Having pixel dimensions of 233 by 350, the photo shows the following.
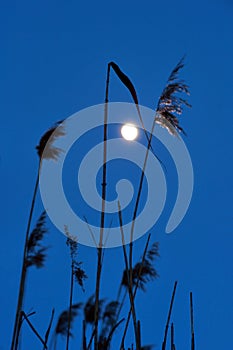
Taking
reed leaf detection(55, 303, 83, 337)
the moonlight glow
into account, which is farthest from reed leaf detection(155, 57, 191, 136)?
reed leaf detection(55, 303, 83, 337)

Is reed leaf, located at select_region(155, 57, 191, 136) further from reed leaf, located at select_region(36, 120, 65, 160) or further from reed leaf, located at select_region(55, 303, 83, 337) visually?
reed leaf, located at select_region(55, 303, 83, 337)

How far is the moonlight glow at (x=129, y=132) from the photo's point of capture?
2.38 m

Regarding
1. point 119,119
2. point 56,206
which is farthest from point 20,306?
point 56,206

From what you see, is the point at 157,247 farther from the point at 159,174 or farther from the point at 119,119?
the point at 119,119

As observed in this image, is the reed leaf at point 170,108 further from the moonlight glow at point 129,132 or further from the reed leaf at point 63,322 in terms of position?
the reed leaf at point 63,322

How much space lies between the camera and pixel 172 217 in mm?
2760

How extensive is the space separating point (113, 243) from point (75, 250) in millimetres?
255

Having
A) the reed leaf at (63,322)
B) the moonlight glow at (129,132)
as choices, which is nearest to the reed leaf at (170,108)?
the moonlight glow at (129,132)

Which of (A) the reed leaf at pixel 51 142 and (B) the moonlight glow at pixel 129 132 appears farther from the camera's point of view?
(A) the reed leaf at pixel 51 142

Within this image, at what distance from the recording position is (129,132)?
2.40m

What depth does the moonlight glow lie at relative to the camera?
238cm

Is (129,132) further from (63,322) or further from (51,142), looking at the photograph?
(63,322)

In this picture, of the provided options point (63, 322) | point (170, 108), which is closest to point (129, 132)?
point (170, 108)

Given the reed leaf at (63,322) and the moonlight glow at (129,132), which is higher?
the moonlight glow at (129,132)
